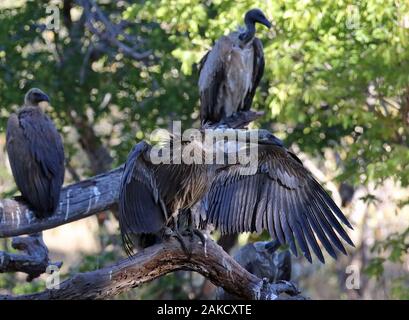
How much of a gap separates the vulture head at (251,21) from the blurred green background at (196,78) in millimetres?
474

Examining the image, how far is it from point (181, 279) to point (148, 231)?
805 cm

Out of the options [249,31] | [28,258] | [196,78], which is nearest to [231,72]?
[249,31]

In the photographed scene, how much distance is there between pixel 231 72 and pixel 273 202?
344 cm

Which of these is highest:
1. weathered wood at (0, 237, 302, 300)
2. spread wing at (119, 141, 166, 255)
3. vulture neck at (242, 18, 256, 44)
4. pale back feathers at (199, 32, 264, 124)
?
vulture neck at (242, 18, 256, 44)

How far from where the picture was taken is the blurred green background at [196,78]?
441 inches

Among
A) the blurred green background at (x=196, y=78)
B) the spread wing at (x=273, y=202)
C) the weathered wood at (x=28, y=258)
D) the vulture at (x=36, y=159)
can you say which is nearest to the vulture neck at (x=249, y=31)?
the blurred green background at (x=196, y=78)

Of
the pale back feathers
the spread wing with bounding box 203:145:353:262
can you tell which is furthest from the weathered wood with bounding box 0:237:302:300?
the pale back feathers

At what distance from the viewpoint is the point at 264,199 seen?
25.9 ft

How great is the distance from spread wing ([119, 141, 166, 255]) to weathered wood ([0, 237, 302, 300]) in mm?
152

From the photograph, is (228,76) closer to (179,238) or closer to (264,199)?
(264,199)

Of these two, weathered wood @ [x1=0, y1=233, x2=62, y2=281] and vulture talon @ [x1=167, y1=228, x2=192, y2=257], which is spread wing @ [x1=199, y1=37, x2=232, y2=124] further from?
vulture talon @ [x1=167, y1=228, x2=192, y2=257]

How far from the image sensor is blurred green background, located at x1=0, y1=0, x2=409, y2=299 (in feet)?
36.7

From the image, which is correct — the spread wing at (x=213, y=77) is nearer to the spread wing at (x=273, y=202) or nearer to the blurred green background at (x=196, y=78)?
the blurred green background at (x=196, y=78)
